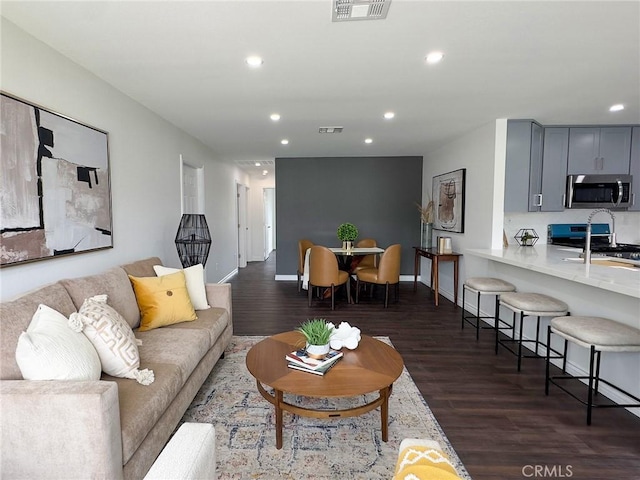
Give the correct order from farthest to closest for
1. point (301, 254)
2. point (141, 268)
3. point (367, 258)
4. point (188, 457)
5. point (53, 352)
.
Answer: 1. point (367, 258)
2. point (301, 254)
3. point (141, 268)
4. point (53, 352)
5. point (188, 457)

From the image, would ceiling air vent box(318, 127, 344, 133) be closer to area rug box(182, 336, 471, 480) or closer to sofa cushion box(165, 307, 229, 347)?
sofa cushion box(165, 307, 229, 347)

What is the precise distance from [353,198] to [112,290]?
483 cm

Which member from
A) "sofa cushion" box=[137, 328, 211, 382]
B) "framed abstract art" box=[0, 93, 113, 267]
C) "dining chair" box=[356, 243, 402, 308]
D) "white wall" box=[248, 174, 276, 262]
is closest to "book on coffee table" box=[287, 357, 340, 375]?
"sofa cushion" box=[137, 328, 211, 382]

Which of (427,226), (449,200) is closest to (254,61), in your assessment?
(449,200)

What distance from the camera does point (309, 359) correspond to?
1960mm

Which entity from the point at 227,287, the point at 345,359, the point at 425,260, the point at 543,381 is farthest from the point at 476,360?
the point at 425,260

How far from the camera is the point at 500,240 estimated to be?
→ 3916 millimetres

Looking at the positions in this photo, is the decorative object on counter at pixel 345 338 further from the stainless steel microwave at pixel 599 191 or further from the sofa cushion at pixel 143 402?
the stainless steel microwave at pixel 599 191

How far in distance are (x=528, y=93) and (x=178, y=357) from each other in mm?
3626

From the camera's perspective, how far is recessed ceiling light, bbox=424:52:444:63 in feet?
7.36

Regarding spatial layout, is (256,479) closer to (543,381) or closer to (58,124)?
(543,381)

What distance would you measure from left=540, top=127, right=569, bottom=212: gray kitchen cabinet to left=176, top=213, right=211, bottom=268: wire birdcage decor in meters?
4.21

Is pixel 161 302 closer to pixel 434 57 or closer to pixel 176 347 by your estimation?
pixel 176 347

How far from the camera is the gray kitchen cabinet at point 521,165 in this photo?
3820 millimetres
